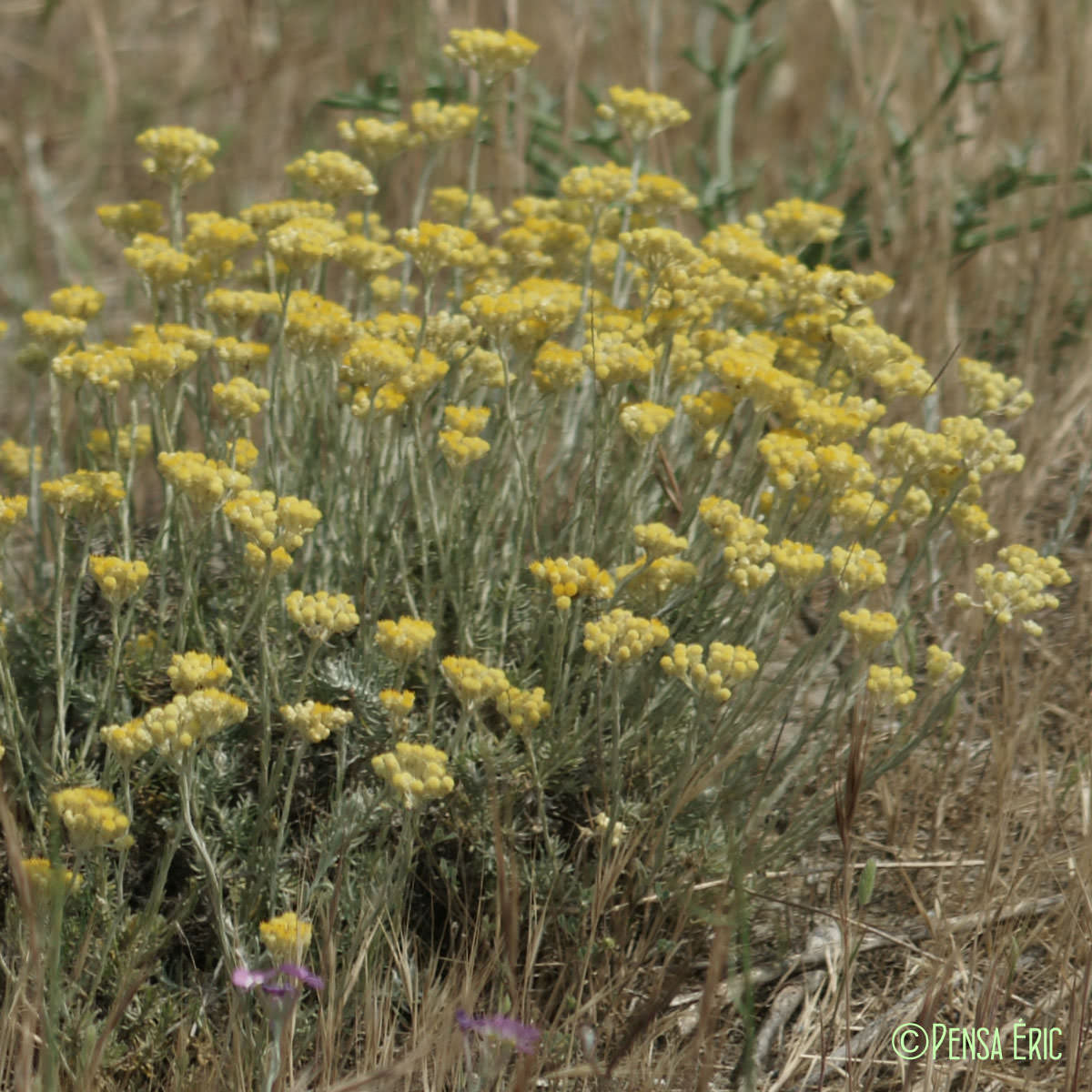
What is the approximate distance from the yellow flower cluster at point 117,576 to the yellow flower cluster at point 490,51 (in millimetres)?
1456

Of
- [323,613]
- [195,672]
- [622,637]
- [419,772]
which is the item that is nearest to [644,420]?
[622,637]

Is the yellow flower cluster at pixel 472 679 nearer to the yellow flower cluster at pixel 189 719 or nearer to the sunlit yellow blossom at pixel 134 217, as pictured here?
the yellow flower cluster at pixel 189 719

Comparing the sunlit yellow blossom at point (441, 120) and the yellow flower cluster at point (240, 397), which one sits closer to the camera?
the yellow flower cluster at point (240, 397)

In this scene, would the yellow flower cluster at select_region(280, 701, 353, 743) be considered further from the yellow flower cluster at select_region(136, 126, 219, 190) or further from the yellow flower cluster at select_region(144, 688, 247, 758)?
the yellow flower cluster at select_region(136, 126, 219, 190)

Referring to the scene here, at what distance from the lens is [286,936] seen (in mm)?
1880

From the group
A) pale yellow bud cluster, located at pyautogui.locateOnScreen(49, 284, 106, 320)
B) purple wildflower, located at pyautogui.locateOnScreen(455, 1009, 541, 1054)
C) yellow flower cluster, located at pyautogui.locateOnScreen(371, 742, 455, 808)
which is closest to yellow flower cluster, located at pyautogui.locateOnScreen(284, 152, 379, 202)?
pale yellow bud cluster, located at pyautogui.locateOnScreen(49, 284, 106, 320)

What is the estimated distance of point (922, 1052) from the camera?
2.19 meters

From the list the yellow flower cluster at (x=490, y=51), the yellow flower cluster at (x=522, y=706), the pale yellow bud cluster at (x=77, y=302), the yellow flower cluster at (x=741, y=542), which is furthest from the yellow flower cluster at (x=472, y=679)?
the yellow flower cluster at (x=490, y=51)

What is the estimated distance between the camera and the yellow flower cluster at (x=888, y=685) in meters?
2.29

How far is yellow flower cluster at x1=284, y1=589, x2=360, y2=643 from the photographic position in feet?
6.95

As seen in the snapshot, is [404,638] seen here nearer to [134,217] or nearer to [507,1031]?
[507,1031]

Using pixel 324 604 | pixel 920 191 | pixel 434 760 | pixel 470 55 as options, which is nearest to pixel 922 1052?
pixel 434 760

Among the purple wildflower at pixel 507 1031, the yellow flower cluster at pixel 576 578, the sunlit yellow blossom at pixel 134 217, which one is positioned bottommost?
the purple wildflower at pixel 507 1031

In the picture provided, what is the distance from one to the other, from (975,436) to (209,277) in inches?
63.1
